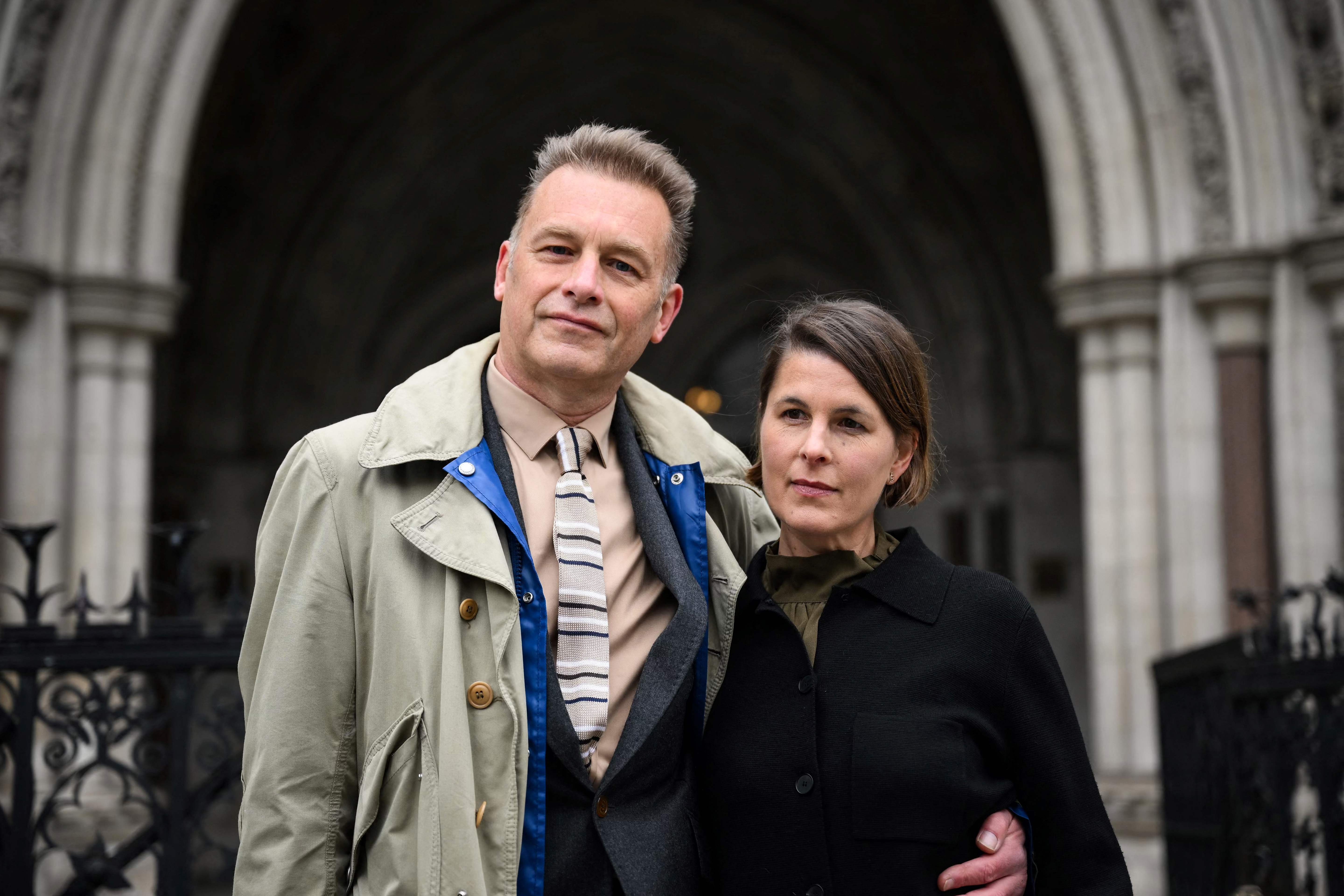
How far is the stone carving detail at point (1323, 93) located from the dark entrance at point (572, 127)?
3.47 metres

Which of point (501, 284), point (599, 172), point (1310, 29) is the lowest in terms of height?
point (501, 284)

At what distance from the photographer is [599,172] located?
2141mm

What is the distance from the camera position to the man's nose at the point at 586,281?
2.08 metres

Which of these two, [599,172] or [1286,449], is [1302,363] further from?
[599,172]

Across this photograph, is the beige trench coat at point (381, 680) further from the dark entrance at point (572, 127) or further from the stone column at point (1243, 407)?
the dark entrance at point (572, 127)

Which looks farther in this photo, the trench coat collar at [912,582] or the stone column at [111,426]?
the stone column at [111,426]

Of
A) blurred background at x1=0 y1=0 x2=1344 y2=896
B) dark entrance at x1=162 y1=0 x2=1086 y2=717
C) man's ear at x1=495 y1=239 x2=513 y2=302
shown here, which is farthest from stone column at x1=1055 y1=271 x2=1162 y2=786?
man's ear at x1=495 y1=239 x2=513 y2=302

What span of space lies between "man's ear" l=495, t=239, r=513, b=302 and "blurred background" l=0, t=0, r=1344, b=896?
1.85 feet

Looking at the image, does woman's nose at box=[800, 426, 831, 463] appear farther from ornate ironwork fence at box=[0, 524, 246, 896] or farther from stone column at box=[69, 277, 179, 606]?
stone column at box=[69, 277, 179, 606]

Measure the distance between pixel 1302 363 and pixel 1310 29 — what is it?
1.77 metres

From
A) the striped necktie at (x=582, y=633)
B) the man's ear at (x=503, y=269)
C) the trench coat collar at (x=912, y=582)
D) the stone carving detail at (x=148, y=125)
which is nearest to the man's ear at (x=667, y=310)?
the man's ear at (x=503, y=269)

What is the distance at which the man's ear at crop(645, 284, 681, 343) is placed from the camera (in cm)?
228

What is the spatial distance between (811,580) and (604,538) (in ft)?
1.09

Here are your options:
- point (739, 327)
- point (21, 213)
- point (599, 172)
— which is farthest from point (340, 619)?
point (739, 327)
